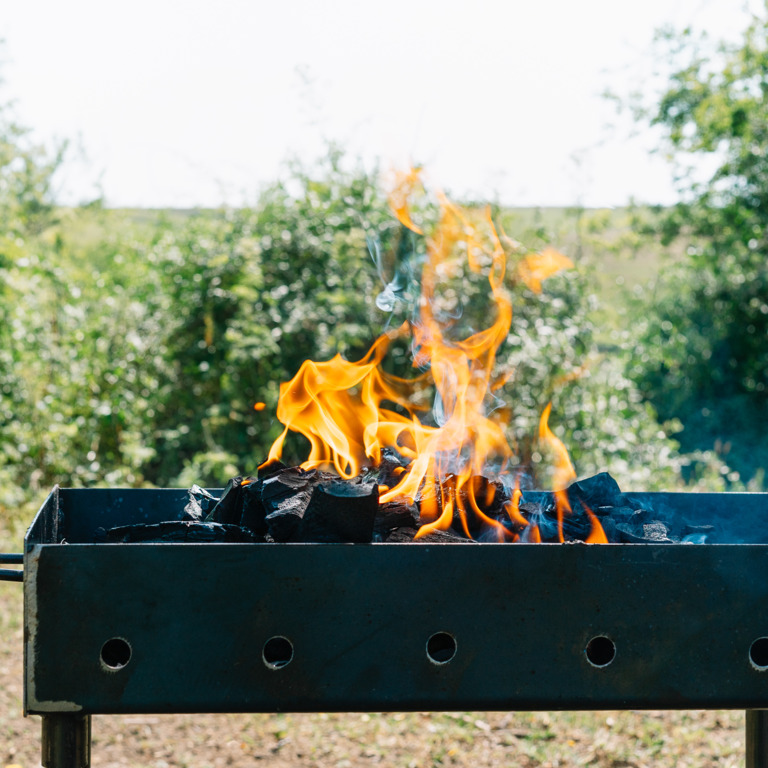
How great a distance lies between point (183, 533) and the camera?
6.25ft

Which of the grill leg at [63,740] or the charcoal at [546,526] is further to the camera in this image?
the charcoal at [546,526]

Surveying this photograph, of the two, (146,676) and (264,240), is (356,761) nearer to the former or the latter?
(146,676)

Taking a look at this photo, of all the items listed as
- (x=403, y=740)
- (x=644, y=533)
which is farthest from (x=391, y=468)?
(x=403, y=740)

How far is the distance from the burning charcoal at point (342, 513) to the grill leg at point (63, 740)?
605 millimetres

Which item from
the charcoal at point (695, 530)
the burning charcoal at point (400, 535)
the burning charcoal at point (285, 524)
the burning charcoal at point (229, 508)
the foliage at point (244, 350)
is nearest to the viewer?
the burning charcoal at point (285, 524)

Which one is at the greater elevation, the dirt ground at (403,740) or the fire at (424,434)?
the fire at (424,434)

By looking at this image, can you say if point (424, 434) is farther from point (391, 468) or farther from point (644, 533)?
point (644, 533)

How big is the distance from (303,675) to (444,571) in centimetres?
34

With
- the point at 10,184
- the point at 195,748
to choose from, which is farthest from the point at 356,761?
the point at 10,184

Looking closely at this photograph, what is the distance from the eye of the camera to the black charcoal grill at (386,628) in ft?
5.07

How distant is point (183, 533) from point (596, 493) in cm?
114

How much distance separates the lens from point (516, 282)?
5.49 m

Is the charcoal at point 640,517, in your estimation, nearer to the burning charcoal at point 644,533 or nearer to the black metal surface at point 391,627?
the burning charcoal at point 644,533

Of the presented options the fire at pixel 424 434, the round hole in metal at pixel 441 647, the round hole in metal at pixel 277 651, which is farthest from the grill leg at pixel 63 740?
the fire at pixel 424 434
